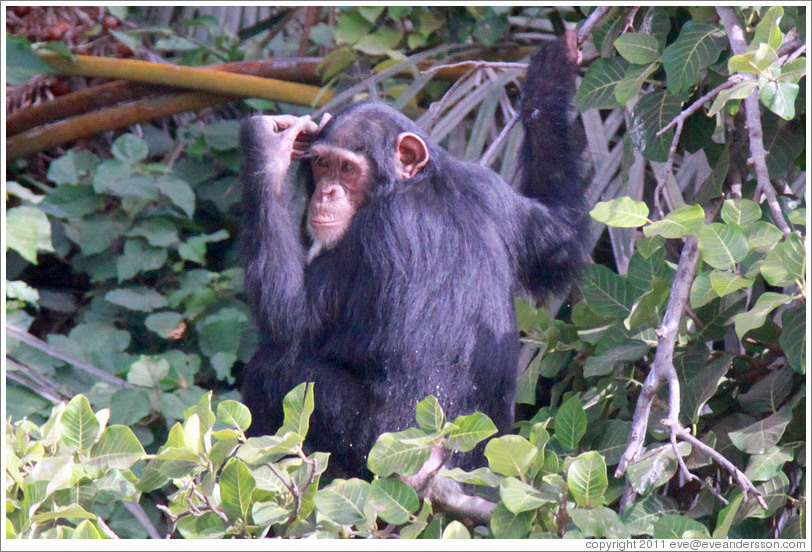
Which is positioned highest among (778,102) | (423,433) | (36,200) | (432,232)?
(778,102)

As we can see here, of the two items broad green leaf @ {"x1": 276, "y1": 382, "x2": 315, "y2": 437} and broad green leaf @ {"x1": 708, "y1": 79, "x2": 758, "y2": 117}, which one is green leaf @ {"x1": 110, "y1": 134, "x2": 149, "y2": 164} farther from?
broad green leaf @ {"x1": 708, "y1": 79, "x2": 758, "y2": 117}

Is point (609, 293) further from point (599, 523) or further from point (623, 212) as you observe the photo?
point (599, 523)

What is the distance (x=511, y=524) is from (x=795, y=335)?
0.81 meters

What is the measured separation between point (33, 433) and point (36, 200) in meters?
2.32

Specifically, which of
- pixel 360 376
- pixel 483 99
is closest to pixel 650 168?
pixel 483 99

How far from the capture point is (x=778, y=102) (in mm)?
2236

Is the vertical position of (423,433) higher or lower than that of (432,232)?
lower

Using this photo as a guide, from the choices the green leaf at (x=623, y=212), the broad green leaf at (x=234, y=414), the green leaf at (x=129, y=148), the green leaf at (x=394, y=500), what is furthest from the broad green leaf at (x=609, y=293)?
the green leaf at (x=129, y=148)

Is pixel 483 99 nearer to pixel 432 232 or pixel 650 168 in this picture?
pixel 650 168

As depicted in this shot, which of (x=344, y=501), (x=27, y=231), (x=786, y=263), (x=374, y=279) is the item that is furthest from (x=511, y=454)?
(x=27, y=231)

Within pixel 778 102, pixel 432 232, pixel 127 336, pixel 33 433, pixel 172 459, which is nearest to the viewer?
pixel 172 459

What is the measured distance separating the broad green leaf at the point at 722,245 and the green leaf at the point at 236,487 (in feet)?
3.54

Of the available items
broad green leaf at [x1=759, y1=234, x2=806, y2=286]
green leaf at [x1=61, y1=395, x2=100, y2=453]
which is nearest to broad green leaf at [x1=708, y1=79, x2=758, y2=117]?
broad green leaf at [x1=759, y1=234, x2=806, y2=286]

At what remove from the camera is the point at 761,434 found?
2344 millimetres
